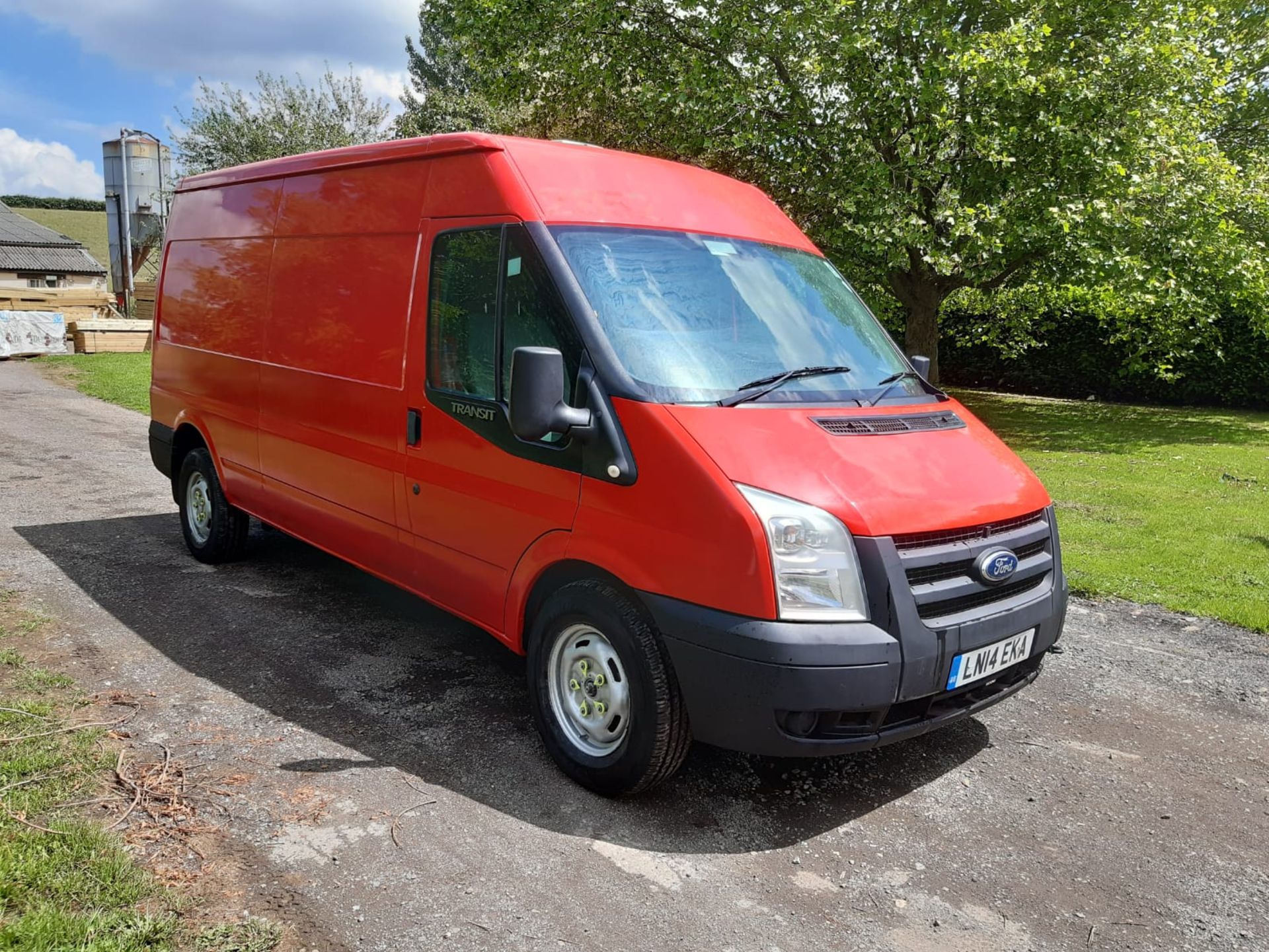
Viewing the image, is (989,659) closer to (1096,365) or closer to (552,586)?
(552,586)

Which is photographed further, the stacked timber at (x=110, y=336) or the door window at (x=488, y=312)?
the stacked timber at (x=110, y=336)

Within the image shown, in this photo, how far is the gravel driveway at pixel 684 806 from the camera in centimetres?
301

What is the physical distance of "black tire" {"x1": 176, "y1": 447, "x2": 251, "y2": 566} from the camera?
6453mm

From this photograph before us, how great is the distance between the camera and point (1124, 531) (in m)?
8.31

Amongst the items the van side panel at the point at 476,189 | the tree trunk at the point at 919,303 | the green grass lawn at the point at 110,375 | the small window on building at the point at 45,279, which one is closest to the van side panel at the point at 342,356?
the van side panel at the point at 476,189

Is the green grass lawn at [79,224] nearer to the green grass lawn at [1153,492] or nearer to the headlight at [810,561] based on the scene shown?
the green grass lawn at [1153,492]

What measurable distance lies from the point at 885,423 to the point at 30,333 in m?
26.7

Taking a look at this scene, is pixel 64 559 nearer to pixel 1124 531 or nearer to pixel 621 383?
pixel 621 383

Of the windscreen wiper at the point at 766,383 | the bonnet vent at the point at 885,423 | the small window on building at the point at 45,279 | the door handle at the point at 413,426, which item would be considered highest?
the small window on building at the point at 45,279

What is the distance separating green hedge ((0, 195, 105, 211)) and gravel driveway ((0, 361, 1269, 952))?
87.3 metres

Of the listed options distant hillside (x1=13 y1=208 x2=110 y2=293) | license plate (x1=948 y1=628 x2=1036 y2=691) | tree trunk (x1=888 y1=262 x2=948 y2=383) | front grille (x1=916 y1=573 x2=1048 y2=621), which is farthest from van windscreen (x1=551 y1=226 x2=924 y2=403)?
distant hillside (x1=13 y1=208 x2=110 y2=293)

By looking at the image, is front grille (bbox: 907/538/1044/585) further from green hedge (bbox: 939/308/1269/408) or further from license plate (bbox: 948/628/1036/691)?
green hedge (bbox: 939/308/1269/408)

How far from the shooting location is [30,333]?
2470cm

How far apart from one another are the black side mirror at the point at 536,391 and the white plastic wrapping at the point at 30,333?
25.5 meters
